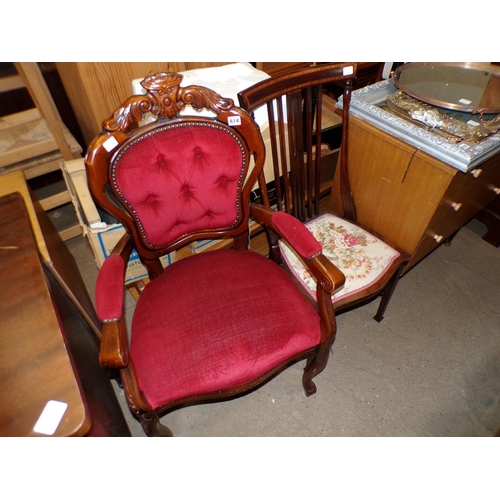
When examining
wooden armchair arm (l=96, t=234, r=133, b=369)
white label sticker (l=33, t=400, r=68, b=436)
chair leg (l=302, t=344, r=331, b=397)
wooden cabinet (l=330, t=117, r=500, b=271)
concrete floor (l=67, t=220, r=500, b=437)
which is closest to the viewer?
white label sticker (l=33, t=400, r=68, b=436)

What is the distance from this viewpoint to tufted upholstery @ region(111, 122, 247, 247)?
1070mm

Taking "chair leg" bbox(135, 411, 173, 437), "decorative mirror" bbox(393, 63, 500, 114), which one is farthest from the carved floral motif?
"decorative mirror" bbox(393, 63, 500, 114)

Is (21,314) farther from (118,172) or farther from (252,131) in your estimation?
(252,131)

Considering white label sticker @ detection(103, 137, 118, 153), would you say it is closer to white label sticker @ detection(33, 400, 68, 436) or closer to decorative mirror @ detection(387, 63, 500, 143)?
white label sticker @ detection(33, 400, 68, 436)

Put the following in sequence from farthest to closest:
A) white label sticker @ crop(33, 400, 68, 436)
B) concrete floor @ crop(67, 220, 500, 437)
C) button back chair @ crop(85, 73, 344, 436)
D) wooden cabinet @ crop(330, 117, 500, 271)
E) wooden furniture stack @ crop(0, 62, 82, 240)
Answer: wooden furniture stack @ crop(0, 62, 82, 240)
concrete floor @ crop(67, 220, 500, 437)
wooden cabinet @ crop(330, 117, 500, 271)
button back chair @ crop(85, 73, 344, 436)
white label sticker @ crop(33, 400, 68, 436)

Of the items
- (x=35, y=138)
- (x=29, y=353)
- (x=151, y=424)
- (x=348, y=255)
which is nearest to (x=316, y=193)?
(x=348, y=255)

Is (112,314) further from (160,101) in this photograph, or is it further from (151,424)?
(160,101)

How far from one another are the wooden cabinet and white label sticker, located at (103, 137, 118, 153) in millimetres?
1030

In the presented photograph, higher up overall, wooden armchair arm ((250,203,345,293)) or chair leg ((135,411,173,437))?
wooden armchair arm ((250,203,345,293))

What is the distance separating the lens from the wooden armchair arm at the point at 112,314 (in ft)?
3.00

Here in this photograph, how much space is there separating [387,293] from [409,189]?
19.4 inches
